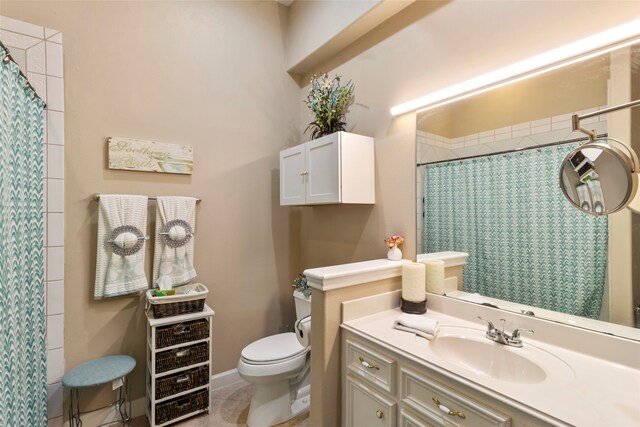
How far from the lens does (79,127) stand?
1.88 meters

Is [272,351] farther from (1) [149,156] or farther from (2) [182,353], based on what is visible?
(1) [149,156]

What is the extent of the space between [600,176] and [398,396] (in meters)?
1.10

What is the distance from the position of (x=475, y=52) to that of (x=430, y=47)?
0.29m

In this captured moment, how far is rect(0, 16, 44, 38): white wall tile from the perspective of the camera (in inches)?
65.8

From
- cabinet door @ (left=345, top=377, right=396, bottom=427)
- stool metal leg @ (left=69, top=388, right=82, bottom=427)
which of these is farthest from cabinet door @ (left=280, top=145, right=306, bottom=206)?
stool metal leg @ (left=69, top=388, right=82, bottom=427)

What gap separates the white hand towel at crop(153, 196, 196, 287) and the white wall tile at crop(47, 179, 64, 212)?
510mm

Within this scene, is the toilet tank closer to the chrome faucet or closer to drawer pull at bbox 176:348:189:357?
drawer pull at bbox 176:348:189:357

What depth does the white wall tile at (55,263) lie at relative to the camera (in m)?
1.76

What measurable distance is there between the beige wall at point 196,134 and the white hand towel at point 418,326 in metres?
1.47

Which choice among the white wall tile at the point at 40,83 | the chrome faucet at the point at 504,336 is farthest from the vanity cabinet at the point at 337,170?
the white wall tile at the point at 40,83

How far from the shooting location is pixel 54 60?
1789 mm

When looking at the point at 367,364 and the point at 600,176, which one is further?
the point at 367,364

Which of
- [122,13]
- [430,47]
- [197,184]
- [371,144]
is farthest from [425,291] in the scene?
[122,13]

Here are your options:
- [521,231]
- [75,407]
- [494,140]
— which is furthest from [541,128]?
[75,407]
